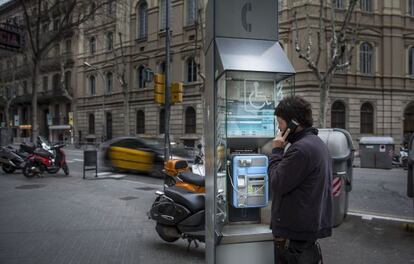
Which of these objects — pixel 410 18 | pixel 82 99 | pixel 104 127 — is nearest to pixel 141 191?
pixel 410 18

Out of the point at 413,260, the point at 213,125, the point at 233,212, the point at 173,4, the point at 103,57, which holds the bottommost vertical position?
the point at 413,260

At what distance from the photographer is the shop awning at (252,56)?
3.55 metres

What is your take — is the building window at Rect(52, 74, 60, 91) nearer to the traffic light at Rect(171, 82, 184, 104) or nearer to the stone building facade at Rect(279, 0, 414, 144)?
the stone building facade at Rect(279, 0, 414, 144)

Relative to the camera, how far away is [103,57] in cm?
4291

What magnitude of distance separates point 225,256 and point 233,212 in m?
0.44

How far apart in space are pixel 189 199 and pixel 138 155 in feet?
32.5

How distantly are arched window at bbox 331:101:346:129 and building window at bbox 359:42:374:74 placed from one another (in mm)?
3294

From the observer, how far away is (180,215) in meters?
5.43

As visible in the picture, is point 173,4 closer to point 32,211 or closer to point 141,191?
point 141,191

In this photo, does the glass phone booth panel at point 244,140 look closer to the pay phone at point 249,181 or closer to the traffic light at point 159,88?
the pay phone at point 249,181

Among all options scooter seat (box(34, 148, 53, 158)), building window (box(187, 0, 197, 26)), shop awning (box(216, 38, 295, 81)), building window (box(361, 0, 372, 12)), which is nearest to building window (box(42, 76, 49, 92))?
building window (box(187, 0, 197, 26))

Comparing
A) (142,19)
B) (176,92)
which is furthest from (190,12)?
(176,92)

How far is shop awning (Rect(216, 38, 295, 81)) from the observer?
355cm

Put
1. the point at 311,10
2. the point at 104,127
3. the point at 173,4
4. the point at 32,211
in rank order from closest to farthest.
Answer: the point at 32,211 → the point at 311,10 → the point at 173,4 → the point at 104,127
